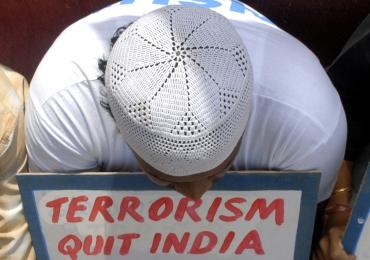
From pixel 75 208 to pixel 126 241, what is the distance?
0.12 meters

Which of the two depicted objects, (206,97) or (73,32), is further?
A: (73,32)

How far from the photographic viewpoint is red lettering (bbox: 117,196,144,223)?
985mm

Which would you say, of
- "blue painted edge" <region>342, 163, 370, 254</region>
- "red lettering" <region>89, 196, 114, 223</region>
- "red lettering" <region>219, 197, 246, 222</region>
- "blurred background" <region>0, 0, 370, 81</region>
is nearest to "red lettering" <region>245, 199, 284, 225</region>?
"red lettering" <region>219, 197, 246, 222</region>

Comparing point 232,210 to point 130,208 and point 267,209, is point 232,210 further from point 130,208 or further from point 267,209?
point 130,208

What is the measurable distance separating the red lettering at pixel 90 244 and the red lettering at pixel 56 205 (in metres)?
0.07

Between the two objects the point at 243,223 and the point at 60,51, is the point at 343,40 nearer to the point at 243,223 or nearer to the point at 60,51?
the point at 243,223

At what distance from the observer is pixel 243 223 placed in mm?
1005

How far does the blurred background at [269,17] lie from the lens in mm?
1292

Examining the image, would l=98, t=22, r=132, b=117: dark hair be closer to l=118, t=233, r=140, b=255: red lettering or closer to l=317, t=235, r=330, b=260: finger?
l=118, t=233, r=140, b=255: red lettering

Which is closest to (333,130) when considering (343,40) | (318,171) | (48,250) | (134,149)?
(318,171)

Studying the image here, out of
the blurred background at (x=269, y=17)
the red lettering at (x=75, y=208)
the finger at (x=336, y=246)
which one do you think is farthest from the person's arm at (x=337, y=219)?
the red lettering at (x=75, y=208)

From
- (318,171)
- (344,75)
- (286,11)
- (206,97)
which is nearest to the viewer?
(206,97)

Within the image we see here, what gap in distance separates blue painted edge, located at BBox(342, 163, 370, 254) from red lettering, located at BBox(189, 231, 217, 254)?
0.24 m

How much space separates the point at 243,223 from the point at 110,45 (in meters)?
0.39
